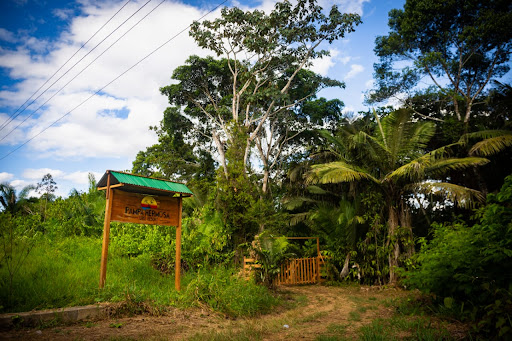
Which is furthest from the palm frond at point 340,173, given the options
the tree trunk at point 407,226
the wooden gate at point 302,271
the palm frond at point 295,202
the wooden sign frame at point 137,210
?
the wooden sign frame at point 137,210

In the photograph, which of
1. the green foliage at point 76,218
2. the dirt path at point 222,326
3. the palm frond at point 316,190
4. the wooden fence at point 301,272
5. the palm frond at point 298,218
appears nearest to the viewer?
the dirt path at point 222,326

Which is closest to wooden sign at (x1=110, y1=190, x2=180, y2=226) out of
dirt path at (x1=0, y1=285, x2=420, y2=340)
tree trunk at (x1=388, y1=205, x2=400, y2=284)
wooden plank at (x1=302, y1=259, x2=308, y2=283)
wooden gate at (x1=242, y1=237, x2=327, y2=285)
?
dirt path at (x1=0, y1=285, x2=420, y2=340)

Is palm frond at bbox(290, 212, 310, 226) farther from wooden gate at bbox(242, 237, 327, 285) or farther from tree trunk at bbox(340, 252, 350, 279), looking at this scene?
tree trunk at bbox(340, 252, 350, 279)

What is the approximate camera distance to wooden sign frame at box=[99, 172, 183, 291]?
6121mm

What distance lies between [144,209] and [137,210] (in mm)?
158

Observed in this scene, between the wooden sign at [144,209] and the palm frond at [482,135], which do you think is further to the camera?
the palm frond at [482,135]

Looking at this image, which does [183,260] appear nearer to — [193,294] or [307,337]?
[193,294]

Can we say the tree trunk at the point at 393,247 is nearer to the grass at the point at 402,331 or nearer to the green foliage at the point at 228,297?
the grass at the point at 402,331

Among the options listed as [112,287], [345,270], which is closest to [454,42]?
[345,270]

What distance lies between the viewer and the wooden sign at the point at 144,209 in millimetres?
6371

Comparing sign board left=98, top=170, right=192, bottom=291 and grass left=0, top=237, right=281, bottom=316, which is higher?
sign board left=98, top=170, right=192, bottom=291

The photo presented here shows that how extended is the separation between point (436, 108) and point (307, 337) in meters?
16.1

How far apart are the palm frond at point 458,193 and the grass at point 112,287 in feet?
19.9

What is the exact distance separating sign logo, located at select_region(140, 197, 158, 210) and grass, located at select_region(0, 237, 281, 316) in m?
1.49
